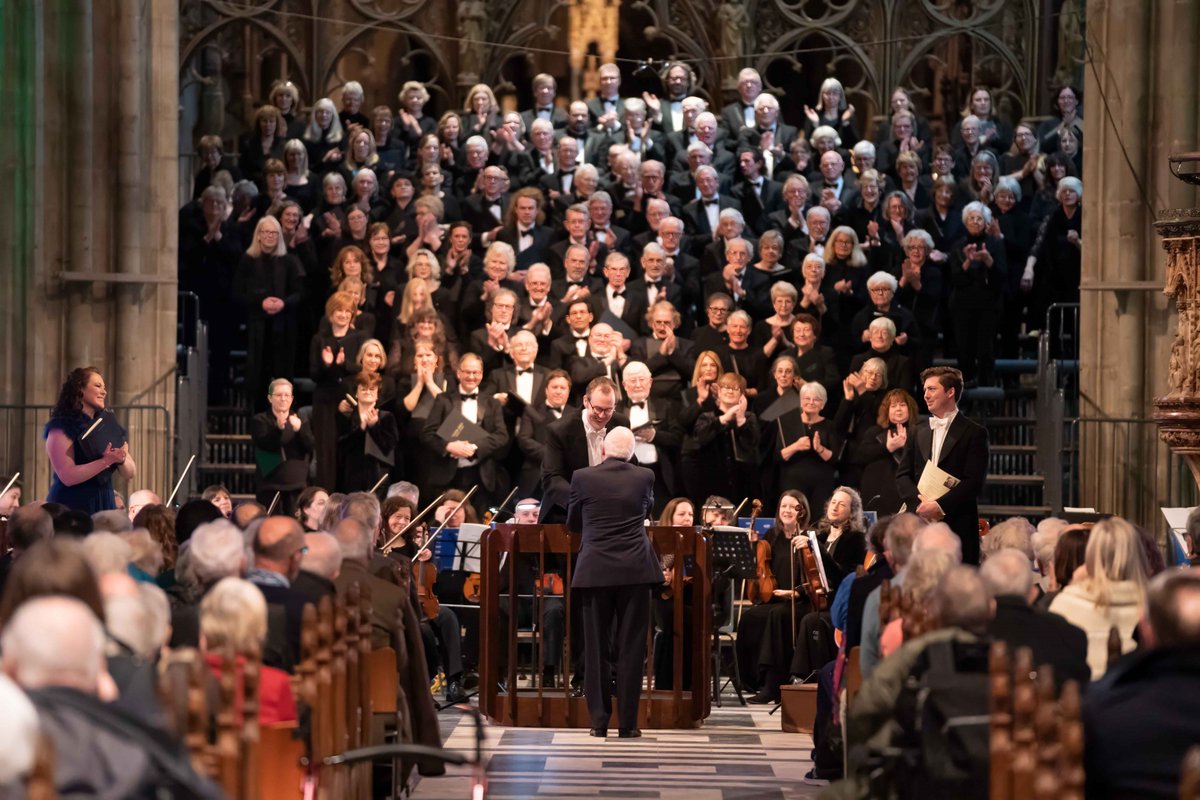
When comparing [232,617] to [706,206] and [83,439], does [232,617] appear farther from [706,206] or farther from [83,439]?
[706,206]

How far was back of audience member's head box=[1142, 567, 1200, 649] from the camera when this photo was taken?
4938mm

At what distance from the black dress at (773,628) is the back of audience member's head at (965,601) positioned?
5.96 m

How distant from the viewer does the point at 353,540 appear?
8.31 metres

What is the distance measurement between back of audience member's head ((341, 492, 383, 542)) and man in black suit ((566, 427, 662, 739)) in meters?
1.17

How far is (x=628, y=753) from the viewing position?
9.88m

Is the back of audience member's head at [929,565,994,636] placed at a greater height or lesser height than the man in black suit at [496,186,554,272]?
lesser

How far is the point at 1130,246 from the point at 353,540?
7.97 metres

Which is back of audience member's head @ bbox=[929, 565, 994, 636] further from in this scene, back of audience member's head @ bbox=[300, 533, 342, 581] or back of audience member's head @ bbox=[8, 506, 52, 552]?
back of audience member's head @ bbox=[8, 506, 52, 552]

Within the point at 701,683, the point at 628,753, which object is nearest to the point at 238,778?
the point at 628,753

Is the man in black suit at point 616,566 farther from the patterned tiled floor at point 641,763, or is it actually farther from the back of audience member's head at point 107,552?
the back of audience member's head at point 107,552

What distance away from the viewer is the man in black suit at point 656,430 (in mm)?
12797

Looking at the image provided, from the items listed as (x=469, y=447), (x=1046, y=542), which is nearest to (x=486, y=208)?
(x=469, y=447)

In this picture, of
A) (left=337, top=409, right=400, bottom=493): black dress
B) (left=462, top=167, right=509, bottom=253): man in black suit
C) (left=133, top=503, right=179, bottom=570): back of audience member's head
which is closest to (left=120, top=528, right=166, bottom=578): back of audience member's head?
(left=133, top=503, right=179, bottom=570): back of audience member's head

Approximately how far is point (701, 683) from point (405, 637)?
296 cm
